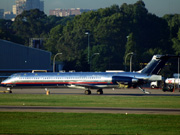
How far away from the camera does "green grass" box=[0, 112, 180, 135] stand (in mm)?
30047

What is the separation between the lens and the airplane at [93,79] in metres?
69.1

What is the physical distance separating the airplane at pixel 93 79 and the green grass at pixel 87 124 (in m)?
30.9

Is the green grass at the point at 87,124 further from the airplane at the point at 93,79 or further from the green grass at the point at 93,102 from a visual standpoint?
the airplane at the point at 93,79

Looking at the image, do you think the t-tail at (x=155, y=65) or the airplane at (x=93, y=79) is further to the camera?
the t-tail at (x=155, y=65)

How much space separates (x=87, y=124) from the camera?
33.3m

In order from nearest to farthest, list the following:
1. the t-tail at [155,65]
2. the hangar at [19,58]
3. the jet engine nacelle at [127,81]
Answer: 1. the jet engine nacelle at [127,81]
2. the t-tail at [155,65]
3. the hangar at [19,58]

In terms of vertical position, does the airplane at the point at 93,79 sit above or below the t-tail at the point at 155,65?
below

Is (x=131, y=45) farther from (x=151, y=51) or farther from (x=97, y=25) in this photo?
(x=97, y=25)

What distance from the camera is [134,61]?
141625mm

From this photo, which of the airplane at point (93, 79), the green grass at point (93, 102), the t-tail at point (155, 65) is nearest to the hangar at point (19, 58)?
the airplane at point (93, 79)

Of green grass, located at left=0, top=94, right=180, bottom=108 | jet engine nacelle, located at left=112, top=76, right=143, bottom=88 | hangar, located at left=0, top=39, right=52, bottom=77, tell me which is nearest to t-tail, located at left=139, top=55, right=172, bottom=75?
jet engine nacelle, located at left=112, top=76, right=143, bottom=88

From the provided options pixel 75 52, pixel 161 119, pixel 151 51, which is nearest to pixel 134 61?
pixel 151 51

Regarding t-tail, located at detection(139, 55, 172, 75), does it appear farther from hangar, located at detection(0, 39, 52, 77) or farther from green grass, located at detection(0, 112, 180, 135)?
hangar, located at detection(0, 39, 52, 77)

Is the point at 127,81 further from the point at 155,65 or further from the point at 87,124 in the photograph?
the point at 87,124
